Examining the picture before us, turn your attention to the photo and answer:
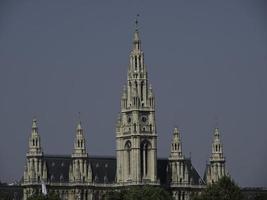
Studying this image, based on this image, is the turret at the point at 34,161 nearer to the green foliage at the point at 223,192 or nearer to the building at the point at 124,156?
the building at the point at 124,156

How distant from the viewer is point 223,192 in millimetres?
176375

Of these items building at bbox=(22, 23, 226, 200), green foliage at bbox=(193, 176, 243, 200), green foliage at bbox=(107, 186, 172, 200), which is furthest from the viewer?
→ building at bbox=(22, 23, 226, 200)

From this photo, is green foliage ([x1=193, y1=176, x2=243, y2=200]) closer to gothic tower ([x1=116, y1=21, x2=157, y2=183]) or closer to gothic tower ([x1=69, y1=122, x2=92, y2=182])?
gothic tower ([x1=116, y1=21, x2=157, y2=183])

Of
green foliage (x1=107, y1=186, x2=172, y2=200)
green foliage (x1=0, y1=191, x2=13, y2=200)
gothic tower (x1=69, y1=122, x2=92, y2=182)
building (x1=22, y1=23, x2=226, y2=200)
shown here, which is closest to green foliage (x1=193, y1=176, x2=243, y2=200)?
green foliage (x1=107, y1=186, x2=172, y2=200)

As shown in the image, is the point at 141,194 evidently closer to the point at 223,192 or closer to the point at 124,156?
the point at 223,192

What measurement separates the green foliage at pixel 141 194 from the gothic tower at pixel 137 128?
13073 millimetres

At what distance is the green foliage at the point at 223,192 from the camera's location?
17600cm

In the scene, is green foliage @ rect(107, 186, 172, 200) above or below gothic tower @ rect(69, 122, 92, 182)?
below

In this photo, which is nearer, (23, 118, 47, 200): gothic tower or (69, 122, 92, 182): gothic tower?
(23, 118, 47, 200): gothic tower

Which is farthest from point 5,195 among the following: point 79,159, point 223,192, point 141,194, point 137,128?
point 223,192

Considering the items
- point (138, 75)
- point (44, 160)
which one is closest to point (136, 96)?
point (138, 75)

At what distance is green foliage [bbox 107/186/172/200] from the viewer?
17315cm

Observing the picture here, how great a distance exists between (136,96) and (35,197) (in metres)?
35.0

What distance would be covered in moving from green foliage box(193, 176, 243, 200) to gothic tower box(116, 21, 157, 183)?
1882 cm
